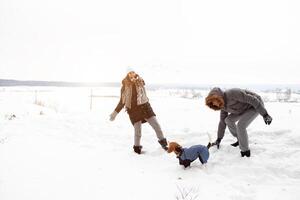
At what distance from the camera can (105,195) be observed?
4180 millimetres

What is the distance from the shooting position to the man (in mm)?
5387

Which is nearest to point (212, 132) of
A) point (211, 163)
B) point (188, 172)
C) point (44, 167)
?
point (211, 163)

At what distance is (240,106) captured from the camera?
576cm

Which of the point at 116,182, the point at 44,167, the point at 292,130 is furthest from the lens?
the point at 292,130

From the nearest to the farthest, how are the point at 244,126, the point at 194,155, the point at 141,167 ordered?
the point at 194,155, the point at 244,126, the point at 141,167

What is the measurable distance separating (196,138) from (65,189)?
3.54 m

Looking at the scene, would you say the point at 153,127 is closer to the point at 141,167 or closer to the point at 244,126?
the point at 141,167

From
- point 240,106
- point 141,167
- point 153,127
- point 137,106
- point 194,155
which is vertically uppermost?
point 240,106

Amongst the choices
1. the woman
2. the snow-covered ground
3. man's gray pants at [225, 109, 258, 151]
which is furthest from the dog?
the woman

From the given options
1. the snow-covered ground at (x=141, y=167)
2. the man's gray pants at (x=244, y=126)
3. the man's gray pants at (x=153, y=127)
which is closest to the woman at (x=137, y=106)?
the man's gray pants at (x=153, y=127)

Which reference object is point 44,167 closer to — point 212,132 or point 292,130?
point 212,132

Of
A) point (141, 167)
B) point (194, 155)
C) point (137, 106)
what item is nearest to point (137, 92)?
point (137, 106)

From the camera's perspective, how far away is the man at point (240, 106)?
539 cm

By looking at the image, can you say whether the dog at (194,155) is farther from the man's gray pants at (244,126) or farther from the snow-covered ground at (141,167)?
the man's gray pants at (244,126)
